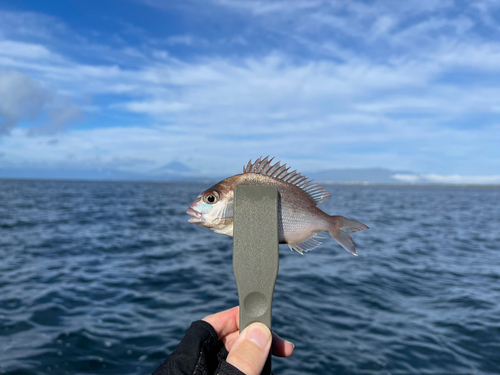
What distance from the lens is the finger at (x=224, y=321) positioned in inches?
121

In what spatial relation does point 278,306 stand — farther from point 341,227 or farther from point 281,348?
point 341,227

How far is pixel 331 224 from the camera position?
2273mm

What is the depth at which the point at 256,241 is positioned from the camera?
2164 millimetres

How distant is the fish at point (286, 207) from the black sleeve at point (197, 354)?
117 cm

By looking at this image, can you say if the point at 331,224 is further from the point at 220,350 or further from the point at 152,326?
the point at 152,326

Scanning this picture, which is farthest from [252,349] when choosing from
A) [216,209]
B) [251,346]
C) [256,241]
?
[216,209]

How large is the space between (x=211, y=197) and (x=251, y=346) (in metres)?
1.09

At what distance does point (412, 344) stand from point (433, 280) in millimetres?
6645

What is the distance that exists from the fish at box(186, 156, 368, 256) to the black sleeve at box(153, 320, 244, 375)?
3.83 feet

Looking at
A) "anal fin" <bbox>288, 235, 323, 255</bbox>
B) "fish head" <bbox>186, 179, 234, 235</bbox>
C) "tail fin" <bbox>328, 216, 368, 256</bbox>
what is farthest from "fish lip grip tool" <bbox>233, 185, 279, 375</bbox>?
"tail fin" <bbox>328, 216, 368, 256</bbox>

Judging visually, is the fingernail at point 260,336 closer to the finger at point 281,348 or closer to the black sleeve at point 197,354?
the black sleeve at point 197,354

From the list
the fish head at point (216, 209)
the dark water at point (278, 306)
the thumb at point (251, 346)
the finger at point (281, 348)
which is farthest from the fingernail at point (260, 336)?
the dark water at point (278, 306)

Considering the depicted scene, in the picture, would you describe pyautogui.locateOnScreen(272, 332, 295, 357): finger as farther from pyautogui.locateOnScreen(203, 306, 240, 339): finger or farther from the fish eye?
the fish eye

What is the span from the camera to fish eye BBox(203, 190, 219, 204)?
Result: 86.4 inches
